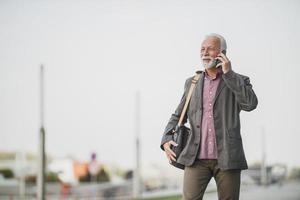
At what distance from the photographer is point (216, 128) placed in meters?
2.88

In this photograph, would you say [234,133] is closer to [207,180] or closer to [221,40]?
[207,180]

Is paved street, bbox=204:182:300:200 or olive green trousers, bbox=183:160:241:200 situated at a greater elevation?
olive green trousers, bbox=183:160:241:200

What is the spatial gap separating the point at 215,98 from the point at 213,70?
0.44ft

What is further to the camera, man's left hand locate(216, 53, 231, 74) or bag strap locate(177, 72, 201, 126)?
bag strap locate(177, 72, 201, 126)

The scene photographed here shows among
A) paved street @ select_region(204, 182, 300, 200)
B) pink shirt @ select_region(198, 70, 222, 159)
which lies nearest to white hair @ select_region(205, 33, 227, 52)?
pink shirt @ select_region(198, 70, 222, 159)

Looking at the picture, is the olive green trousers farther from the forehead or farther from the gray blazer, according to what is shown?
the forehead

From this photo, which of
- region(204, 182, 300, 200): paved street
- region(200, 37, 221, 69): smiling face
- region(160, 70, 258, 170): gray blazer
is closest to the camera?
region(160, 70, 258, 170): gray blazer

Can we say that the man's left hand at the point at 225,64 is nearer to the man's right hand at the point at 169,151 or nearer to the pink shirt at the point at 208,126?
the pink shirt at the point at 208,126

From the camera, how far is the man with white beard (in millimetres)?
2844

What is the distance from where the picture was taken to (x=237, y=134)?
9.46 ft

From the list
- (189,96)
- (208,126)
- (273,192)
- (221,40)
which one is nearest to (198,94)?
(189,96)

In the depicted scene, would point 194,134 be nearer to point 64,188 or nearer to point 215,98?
point 215,98

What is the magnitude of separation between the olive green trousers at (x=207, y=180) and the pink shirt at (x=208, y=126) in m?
0.04

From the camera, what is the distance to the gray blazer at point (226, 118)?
2832mm
